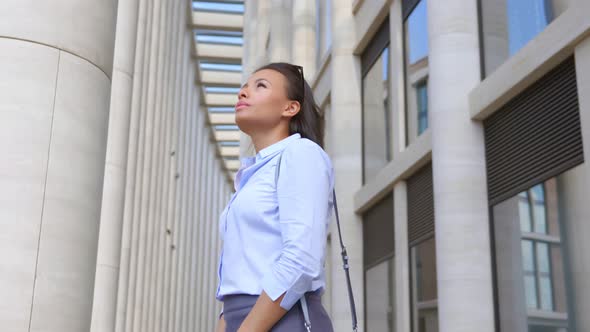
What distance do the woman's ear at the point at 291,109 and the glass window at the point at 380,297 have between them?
12.3m

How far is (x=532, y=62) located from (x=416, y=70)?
4.88 meters

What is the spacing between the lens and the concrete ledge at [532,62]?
780cm

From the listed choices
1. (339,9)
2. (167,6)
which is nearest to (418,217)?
(339,9)

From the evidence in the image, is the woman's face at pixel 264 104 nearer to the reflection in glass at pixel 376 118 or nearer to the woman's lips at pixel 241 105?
the woman's lips at pixel 241 105

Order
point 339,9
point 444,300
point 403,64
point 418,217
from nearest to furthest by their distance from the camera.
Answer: point 444,300 → point 418,217 → point 403,64 → point 339,9

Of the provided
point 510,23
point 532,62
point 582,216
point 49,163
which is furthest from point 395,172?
point 49,163

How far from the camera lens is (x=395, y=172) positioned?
14.0 meters

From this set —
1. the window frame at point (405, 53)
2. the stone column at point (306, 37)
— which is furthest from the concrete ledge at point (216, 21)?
the window frame at point (405, 53)

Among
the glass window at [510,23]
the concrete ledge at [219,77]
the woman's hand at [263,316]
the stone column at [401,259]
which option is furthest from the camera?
the concrete ledge at [219,77]

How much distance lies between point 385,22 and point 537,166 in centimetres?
778

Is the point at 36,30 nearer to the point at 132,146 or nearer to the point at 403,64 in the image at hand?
the point at 403,64

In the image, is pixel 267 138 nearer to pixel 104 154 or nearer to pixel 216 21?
pixel 104 154

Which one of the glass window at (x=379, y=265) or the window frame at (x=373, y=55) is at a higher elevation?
the window frame at (x=373, y=55)

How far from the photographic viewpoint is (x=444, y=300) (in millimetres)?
9977
